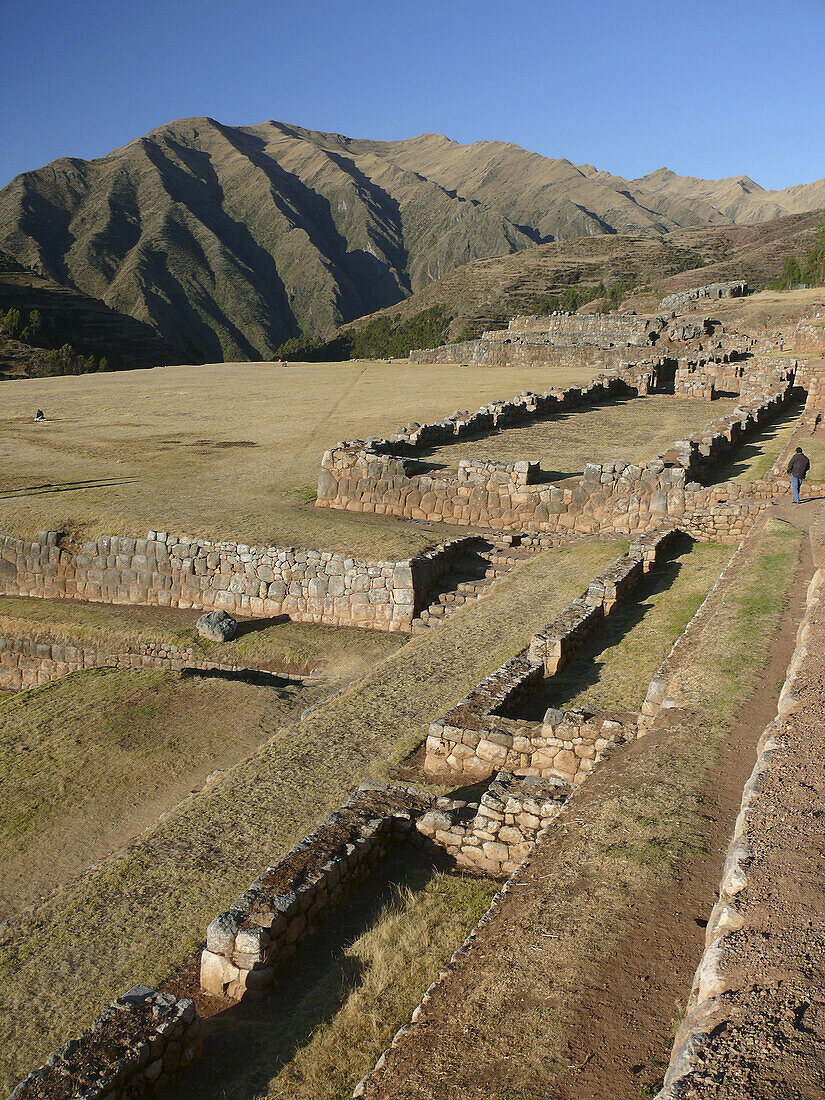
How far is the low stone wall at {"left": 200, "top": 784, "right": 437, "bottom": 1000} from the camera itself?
19.2 feet

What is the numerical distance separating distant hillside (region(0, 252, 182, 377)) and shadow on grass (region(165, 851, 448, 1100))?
8133cm

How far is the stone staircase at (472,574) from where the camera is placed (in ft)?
50.8

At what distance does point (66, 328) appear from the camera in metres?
97.2

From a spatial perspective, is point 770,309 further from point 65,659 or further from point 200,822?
point 200,822

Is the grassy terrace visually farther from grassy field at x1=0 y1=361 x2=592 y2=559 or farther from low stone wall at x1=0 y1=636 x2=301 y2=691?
grassy field at x1=0 y1=361 x2=592 y2=559

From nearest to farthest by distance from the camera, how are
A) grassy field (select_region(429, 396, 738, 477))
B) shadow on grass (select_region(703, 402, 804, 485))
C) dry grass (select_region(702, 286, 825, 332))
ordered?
shadow on grass (select_region(703, 402, 804, 485)) → grassy field (select_region(429, 396, 738, 477)) → dry grass (select_region(702, 286, 825, 332))

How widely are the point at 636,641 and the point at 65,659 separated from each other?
429 inches

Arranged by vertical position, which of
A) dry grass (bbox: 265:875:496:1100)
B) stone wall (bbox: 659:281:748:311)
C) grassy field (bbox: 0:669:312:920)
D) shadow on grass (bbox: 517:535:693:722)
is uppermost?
stone wall (bbox: 659:281:748:311)

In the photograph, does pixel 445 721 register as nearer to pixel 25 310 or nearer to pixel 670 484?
pixel 670 484

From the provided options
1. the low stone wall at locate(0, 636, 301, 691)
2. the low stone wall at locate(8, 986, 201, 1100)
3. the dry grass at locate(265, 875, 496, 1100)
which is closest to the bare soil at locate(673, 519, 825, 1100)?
the dry grass at locate(265, 875, 496, 1100)

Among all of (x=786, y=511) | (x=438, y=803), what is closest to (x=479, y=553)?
(x=786, y=511)

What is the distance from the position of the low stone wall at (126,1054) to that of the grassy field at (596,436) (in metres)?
17.6

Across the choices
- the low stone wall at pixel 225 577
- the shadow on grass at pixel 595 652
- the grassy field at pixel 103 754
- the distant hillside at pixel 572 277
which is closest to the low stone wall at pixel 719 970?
the shadow on grass at pixel 595 652

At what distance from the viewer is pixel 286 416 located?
33.9m
